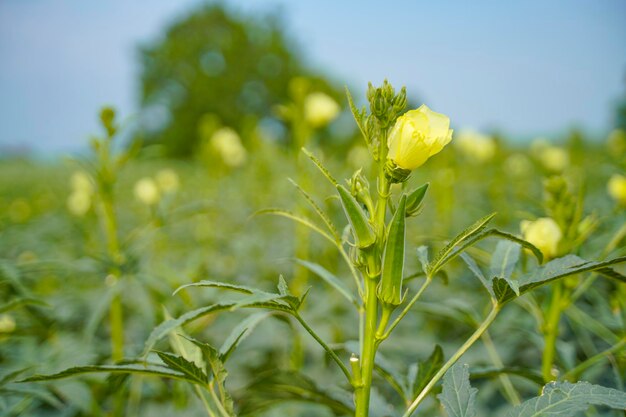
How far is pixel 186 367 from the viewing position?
2.42ft

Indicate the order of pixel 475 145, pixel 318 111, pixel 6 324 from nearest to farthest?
1. pixel 6 324
2. pixel 318 111
3. pixel 475 145

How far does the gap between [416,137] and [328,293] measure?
1627 millimetres

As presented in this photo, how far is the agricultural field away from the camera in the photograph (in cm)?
71

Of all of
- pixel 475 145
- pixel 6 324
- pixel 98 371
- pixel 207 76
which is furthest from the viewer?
pixel 207 76

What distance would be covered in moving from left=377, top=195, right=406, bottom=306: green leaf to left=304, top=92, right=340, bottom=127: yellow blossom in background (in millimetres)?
1819

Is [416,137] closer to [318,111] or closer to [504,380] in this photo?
[504,380]

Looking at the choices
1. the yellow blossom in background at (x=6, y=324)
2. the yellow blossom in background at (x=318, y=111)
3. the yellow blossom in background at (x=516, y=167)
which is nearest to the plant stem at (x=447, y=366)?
the yellow blossom in background at (x=6, y=324)

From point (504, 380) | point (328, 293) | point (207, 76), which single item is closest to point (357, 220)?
point (504, 380)

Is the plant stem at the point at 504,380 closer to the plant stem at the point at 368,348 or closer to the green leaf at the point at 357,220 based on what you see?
the plant stem at the point at 368,348

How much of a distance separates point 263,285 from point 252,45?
106 feet

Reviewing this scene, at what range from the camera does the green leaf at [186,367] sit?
72 cm

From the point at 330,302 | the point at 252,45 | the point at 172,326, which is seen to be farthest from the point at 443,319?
the point at 252,45

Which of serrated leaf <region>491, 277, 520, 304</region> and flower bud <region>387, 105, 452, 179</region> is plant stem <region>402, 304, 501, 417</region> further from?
flower bud <region>387, 105, 452, 179</region>

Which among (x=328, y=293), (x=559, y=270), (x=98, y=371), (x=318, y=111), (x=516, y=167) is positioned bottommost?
(x=98, y=371)
